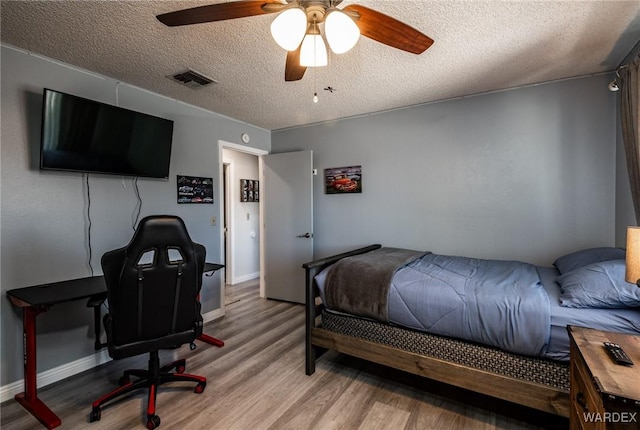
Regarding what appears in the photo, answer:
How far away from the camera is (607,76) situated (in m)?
2.54

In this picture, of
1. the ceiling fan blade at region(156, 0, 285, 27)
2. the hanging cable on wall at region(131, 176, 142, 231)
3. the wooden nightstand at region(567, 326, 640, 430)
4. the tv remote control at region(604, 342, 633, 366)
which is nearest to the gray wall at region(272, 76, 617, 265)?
the wooden nightstand at region(567, 326, 640, 430)

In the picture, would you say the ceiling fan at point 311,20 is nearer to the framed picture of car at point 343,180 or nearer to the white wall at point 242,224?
the framed picture of car at point 343,180

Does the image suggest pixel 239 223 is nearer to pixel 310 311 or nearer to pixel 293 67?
pixel 310 311

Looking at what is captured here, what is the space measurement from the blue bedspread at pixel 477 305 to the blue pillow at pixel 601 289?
0.45 feet

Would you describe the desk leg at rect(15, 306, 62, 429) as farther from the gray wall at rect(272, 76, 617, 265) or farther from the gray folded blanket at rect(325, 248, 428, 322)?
the gray wall at rect(272, 76, 617, 265)

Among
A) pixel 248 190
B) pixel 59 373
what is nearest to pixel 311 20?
pixel 59 373

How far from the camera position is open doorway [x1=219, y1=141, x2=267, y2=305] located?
16.5ft

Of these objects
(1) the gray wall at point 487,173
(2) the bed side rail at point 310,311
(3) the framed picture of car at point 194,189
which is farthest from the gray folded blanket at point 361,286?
(3) the framed picture of car at point 194,189

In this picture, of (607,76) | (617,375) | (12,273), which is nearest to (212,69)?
(12,273)

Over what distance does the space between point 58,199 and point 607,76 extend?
185 inches

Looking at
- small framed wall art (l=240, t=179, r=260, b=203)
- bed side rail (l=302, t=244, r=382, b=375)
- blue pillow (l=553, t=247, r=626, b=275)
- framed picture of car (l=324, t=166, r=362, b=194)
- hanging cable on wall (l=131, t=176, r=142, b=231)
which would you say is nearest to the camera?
blue pillow (l=553, t=247, r=626, b=275)

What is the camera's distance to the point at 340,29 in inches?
52.1

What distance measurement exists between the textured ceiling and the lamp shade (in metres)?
1.37

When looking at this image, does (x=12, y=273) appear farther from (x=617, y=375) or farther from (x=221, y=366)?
(x=617, y=375)
